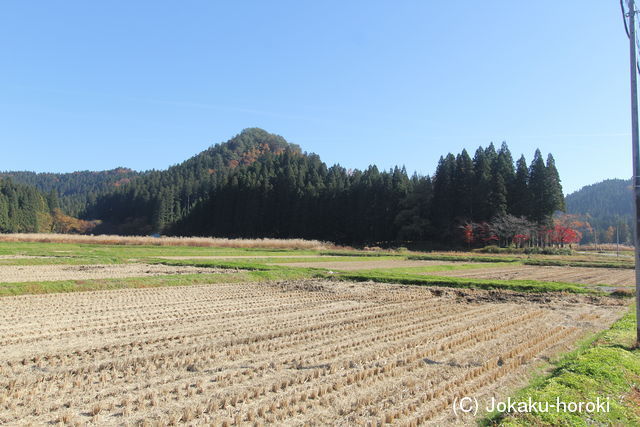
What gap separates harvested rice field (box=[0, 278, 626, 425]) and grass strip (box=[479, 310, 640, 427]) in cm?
62

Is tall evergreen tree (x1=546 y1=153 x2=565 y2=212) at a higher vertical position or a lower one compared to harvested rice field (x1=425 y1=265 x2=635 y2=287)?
higher

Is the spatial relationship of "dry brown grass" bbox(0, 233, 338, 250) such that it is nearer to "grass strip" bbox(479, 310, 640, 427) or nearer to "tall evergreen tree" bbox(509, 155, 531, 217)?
"tall evergreen tree" bbox(509, 155, 531, 217)

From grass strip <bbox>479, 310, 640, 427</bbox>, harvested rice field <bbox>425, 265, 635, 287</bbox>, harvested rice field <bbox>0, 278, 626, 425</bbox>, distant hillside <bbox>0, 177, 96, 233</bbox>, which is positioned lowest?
harvested rice field <bbox>425, 265, 635, 287</bbox>

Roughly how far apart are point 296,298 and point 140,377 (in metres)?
10.8

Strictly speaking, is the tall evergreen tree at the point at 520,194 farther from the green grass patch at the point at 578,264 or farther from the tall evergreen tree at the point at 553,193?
the green grass patch at the point at 578,264

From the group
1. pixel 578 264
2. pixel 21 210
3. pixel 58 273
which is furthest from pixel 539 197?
pixel 21 210

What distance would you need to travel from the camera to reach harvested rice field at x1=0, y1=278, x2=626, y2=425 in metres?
5.90

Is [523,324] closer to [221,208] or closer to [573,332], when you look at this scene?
[573,332]

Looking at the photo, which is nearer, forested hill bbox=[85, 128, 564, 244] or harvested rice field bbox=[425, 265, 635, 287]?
harvested rice field bbox=[425, 265, 635, 287]

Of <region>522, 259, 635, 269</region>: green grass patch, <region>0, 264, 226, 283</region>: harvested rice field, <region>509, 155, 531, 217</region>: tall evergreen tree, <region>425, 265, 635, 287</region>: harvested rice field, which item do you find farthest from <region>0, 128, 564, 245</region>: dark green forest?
<region>0, 264, 226, 283</region>: harvested rice field

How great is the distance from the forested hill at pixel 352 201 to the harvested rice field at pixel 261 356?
52.2m

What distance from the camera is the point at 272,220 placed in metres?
92.2

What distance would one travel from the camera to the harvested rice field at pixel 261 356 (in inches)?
232

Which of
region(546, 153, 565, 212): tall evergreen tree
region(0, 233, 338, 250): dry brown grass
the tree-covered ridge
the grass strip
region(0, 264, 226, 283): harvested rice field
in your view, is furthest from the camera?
the tree-covered ridge
